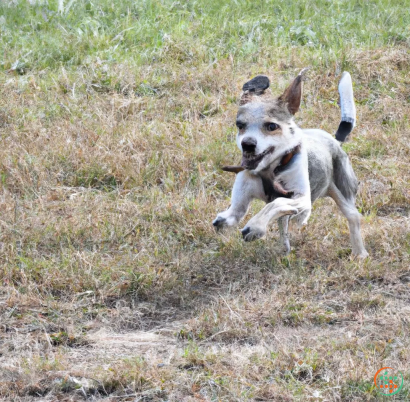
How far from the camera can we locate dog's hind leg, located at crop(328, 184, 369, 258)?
18.9 ft

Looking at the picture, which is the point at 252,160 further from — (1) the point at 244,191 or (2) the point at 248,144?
(1) the point at 244,191

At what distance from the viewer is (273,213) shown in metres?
4.70

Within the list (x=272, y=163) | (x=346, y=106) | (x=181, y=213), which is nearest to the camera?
(x=272, y=163)

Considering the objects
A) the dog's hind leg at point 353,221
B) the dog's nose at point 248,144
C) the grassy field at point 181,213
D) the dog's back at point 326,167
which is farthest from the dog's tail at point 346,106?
the dog's nose at point 248,144

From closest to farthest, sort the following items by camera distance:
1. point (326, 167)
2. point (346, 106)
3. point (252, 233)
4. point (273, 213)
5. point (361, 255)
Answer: point (252, 233), point (273, 213), point (326, 167), point (361, 255), point (346, 106)

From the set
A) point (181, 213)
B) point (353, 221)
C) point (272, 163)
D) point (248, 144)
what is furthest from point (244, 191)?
point (181, 213)

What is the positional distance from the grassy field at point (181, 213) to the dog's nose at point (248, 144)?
1022 mm

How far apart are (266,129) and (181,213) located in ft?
5.24

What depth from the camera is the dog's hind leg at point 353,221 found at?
5.75 meters

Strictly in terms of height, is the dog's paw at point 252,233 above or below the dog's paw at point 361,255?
above

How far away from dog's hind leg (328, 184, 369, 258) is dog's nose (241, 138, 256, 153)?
3.75 ft

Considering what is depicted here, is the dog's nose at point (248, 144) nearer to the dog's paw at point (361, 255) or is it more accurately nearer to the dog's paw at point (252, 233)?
the dog's paw at point (252, 233)

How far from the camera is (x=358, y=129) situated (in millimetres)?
7863

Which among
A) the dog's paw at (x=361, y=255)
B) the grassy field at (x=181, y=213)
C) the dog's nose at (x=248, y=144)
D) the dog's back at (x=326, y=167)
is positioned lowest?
the dog's paw at (x=361, y=255)
